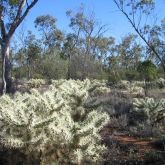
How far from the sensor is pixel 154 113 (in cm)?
1042

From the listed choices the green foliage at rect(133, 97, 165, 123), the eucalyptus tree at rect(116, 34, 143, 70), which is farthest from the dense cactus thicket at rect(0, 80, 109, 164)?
the eucalyptus tree at rect(116, 34, 143, 70)

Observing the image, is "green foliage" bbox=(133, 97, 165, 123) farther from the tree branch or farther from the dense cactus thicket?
the tree branch

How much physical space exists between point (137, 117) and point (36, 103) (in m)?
5.04

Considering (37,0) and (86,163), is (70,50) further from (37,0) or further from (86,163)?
(86,163)

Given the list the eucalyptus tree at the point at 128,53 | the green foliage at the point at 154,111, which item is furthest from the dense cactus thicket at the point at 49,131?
the eucalyptus tree at the point at 128,53

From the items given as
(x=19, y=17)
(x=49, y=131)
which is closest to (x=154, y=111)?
(x=49, y=131)

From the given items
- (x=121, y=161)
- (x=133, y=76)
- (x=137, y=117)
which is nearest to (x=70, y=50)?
(x=133, y=76)

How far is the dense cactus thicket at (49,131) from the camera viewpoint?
18.5ft

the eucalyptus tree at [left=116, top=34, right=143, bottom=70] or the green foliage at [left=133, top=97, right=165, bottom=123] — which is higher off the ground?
the eucalyptus tree at [left=116, top=34, right=143, bottom=70]

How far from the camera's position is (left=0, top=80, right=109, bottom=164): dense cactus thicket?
565 centimetres

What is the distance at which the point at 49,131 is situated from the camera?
19.0 ft

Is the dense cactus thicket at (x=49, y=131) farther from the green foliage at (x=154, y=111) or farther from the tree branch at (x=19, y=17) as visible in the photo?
the tree branch at (x=19, y=17)

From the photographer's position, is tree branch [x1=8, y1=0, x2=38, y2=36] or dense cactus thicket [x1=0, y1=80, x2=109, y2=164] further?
tree branch [x1=8, y1=0, x2=38, y2=36]

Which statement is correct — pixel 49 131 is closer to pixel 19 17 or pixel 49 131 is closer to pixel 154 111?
pixel 154 111
